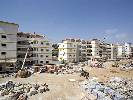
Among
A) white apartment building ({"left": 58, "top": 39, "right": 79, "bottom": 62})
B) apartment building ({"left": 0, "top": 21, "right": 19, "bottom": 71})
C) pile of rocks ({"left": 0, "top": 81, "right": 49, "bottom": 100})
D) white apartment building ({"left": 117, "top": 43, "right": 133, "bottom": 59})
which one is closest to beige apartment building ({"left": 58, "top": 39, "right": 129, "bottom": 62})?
white apartment building ({"left": 58, "top": 39, "right": 79, "bottom": 62})

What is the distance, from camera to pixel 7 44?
55125mm

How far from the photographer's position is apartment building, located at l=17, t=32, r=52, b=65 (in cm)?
6334

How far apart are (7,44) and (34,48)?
13.8 meters

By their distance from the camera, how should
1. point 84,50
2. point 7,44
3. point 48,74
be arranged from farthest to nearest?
point 84,50 → point 48,74 → point 7,44

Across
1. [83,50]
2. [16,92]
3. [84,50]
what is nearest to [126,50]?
[84,50]

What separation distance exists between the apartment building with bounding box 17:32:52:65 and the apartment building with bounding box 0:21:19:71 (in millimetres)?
6259

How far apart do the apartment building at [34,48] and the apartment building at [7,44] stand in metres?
6.26

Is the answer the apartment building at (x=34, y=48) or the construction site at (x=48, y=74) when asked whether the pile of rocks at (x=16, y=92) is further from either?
the apartment building at (x=34, y=48)

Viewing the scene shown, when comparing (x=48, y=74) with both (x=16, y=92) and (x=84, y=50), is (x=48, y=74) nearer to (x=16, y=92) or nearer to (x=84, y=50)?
(x=16, y=92)

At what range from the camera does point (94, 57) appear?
330 feet

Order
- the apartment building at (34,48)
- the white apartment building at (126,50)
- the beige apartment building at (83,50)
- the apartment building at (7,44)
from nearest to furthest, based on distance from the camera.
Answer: the apartment building at (7,44)
the apartment building at (34,48)
the beige apartment building at (83,50)
the white apartment building at (126,50)

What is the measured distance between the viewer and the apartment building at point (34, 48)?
63.3 metres

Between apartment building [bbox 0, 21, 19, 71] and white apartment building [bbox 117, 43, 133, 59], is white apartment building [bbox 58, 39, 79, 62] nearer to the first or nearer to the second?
apartment building [bbox 0, 21, 19, 71]

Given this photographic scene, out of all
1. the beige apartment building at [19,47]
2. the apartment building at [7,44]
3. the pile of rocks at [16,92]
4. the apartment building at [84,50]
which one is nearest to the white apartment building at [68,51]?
the apartment building at [84,50]
